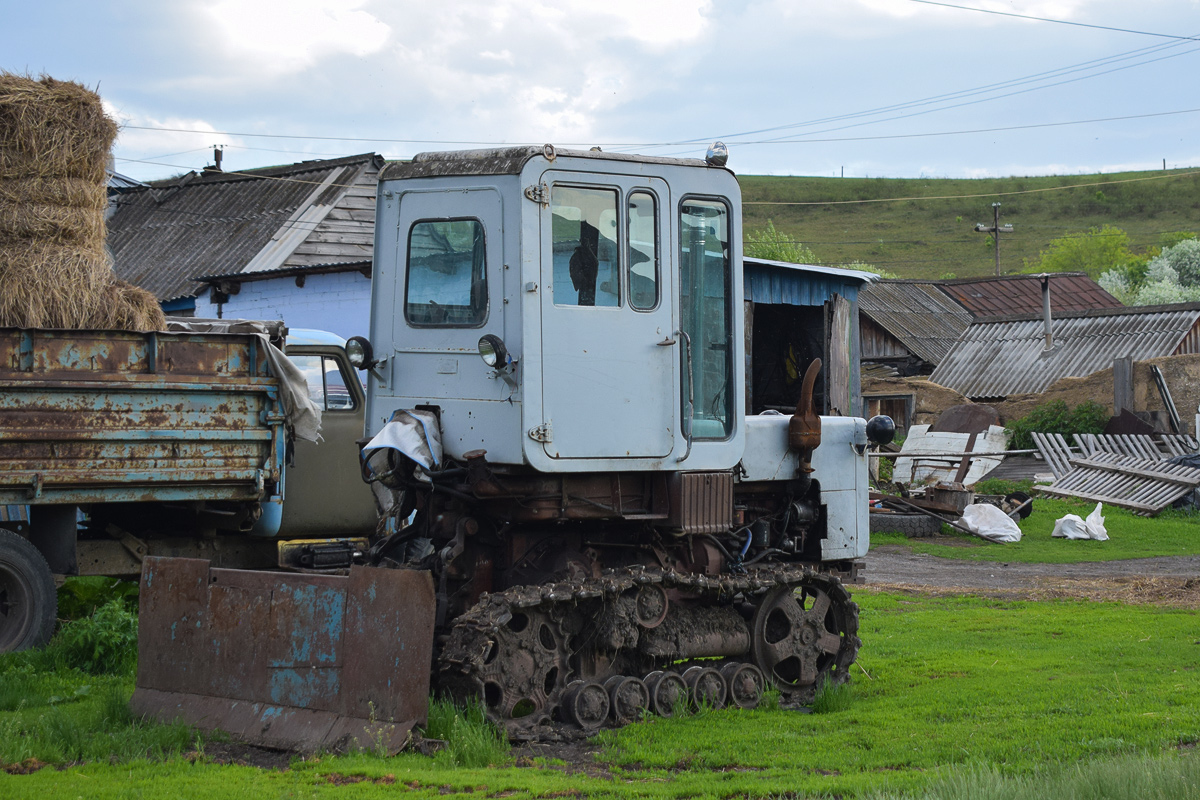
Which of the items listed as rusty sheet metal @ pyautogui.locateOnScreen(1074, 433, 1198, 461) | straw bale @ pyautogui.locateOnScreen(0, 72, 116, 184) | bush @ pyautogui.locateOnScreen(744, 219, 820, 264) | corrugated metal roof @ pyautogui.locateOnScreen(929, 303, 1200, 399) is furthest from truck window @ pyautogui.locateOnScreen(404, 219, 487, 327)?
bush @ pyautogui.locateOnScreen(744, 219, 820, 264)

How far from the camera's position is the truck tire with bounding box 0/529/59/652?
838cm

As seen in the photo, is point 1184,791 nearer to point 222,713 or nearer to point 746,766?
point 746,766

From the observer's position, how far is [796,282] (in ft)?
64.2

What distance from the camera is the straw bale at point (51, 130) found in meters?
9.74

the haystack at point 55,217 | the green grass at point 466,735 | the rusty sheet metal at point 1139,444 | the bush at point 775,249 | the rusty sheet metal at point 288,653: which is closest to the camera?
the green grass at point 466,735

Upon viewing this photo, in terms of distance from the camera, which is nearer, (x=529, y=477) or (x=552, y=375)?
(x=552, y=375)

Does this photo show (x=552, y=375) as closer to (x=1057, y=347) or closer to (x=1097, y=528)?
(x=1097, y=528)

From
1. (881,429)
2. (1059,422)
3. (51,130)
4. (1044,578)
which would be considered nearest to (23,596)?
(51,130)

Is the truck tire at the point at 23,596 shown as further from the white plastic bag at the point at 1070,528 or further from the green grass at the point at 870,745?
the white plastic bag at the point at 1070,528

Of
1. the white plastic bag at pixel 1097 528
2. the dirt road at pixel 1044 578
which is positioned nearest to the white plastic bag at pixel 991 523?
the white plastic bag at pixel 1097 528

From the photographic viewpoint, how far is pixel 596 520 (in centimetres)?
727

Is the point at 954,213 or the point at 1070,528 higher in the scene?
the point at 954,213

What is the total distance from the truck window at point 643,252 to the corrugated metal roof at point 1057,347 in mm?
24647

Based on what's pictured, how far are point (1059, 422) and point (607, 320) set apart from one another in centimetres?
2222
